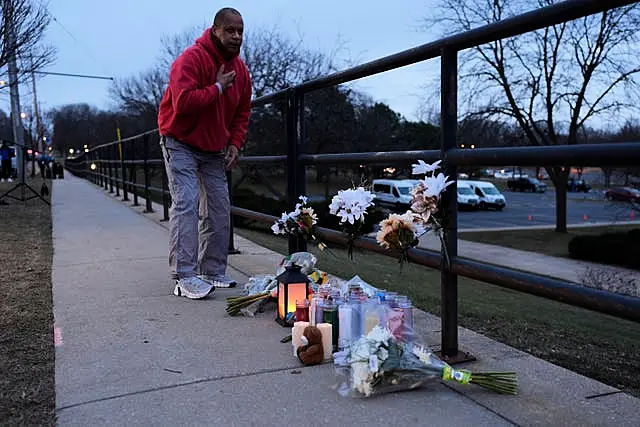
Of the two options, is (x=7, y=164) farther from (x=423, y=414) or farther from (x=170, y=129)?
(x=423, y=414)

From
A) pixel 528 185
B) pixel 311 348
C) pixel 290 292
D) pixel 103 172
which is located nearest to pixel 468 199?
pixel 528 185

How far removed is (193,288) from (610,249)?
63.8ft

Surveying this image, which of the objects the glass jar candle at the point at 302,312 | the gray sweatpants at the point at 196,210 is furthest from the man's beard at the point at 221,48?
the glass jar candle at the point at 302,312

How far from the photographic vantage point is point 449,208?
2.49m

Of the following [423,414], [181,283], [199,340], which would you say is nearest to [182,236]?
[181,283]

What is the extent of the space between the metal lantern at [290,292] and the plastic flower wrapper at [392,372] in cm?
92

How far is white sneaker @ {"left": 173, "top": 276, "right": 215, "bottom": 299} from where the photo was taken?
3764 millimetres

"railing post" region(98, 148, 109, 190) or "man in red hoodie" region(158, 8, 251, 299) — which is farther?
"railing post" region(98, 148, 109, 190)

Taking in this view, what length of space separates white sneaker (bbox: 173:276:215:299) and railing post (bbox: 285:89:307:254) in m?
0.65

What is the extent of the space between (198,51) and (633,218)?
41.5m

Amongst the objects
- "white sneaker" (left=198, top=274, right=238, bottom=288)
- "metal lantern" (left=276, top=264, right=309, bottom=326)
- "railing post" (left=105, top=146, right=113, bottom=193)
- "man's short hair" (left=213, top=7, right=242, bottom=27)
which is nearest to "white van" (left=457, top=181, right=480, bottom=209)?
"railing post" (left=105, top=146, right=113, bottom=193)

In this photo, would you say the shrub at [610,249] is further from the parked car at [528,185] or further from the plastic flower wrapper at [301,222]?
the parked car at [528,185]

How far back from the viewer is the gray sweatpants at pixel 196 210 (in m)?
3.81

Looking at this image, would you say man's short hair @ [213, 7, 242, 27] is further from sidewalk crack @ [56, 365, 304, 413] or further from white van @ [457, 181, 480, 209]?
white van @ [457, 181, 480, 209]
